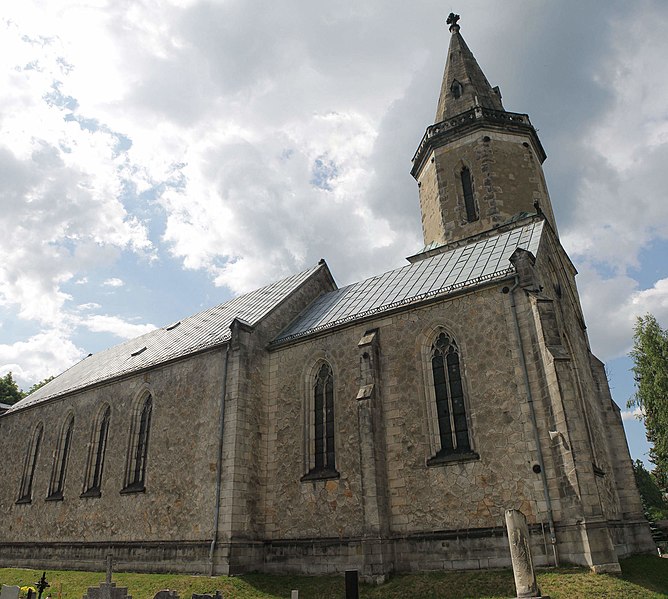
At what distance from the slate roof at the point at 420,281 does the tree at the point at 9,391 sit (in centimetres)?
3790

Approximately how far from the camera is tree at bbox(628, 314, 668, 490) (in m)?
25.0

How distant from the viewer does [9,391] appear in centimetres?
4691

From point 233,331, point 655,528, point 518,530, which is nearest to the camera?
point 518,530

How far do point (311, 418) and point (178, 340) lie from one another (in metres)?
9.11

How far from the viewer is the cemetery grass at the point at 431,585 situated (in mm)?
10109

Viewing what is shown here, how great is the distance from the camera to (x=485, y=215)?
2227cm

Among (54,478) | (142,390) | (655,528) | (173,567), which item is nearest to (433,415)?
(173,567)

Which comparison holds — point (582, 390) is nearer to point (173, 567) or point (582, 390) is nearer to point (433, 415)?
point (433, 415)

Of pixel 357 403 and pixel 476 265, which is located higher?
pixel 476 265

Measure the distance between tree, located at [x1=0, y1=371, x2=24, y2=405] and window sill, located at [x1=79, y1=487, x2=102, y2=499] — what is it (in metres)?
29.7

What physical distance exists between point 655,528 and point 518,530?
27959 mm

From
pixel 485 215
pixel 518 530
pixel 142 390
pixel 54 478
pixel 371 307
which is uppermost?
pixel 485 215

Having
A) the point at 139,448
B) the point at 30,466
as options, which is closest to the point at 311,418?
the point at 139,448

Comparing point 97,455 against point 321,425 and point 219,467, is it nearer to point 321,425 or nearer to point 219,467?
point 219,467
